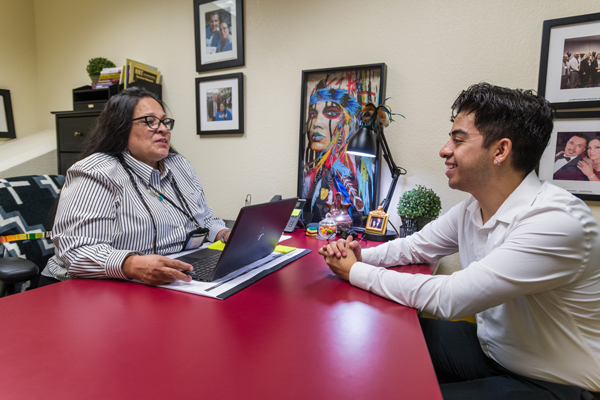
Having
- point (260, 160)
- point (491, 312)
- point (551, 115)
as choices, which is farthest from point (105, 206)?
point (551, 115)

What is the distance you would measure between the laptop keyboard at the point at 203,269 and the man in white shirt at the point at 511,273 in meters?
0.41

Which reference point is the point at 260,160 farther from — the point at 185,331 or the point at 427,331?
the point at 185,331

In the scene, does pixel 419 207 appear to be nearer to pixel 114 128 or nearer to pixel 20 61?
pixel 114 128

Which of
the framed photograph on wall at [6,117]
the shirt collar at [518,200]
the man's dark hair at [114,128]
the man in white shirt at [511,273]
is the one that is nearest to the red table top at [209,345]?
the man in white shirt at [511,273]

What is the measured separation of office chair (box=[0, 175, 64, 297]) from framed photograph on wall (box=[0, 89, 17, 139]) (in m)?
2.04

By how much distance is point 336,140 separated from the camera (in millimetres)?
2012

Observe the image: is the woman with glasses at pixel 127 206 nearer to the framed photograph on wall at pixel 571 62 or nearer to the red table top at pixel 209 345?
the red table top at pixel 209 345

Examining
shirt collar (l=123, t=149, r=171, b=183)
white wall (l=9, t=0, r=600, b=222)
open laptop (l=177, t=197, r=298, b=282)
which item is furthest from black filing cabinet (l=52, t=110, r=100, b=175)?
open laptop (l=177, t=197, r=298, b=282)

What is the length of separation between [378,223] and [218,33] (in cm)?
166

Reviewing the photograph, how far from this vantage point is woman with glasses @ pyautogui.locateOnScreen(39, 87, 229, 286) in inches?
42.7

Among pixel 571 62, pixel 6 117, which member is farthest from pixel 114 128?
pixel 6 117

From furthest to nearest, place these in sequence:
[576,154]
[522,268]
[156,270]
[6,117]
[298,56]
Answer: [6,117]
[298,56]
[576,154]
[156,270]
[522,268]

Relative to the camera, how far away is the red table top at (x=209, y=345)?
568mm

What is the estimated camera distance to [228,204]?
2445mm
